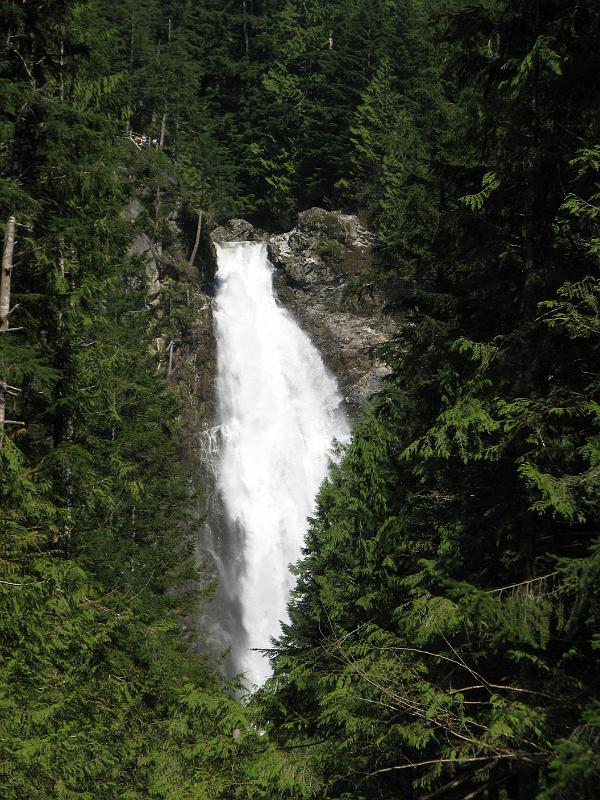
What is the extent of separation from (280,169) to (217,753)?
1664 inches

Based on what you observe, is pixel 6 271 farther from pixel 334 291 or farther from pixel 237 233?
pixel 237 233

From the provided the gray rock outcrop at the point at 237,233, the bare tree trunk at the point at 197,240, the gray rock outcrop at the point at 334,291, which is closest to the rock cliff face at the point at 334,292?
the gray rock outcrop at the point at 334,291

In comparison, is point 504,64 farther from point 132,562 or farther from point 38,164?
point 132,562

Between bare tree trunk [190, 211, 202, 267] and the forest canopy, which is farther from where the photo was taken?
bare tree trunk [190, 211, 202, 267]

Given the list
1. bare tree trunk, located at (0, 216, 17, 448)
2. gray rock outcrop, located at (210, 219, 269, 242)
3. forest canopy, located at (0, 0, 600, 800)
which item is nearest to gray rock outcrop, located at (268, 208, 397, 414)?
gray rock outcrop, located at (210, 219, 269, 242)

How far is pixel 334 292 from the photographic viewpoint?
125 feet

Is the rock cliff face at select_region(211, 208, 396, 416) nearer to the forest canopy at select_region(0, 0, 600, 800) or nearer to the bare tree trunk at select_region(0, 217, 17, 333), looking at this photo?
the forest canopy at select_region(0, 0, 600, 800)

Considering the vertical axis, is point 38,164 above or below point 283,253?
below

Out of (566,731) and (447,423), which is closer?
(566,731)

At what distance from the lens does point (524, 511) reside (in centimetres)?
567

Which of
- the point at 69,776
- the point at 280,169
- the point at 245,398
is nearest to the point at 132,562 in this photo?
the point at 69,776

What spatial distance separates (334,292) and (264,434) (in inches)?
369

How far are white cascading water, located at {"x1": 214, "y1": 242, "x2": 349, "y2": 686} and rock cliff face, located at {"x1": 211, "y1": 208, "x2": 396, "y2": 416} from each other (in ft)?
2.60

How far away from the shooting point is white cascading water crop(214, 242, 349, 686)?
29453 mm
